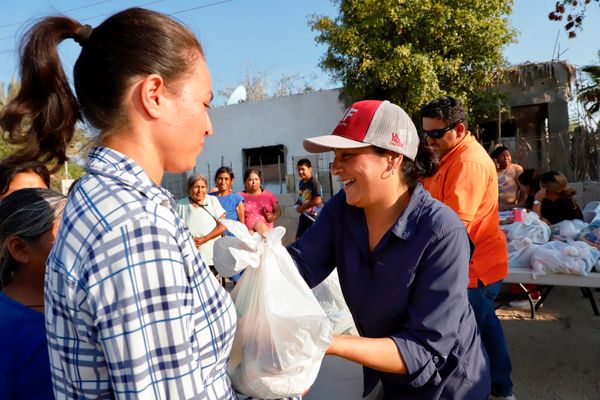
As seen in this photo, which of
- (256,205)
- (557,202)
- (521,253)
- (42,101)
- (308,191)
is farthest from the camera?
(308,191)

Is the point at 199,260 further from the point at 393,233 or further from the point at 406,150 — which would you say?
the point at 406,150

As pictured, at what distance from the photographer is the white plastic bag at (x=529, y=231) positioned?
3.78 metres

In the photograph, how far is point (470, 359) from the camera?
58.6 inches

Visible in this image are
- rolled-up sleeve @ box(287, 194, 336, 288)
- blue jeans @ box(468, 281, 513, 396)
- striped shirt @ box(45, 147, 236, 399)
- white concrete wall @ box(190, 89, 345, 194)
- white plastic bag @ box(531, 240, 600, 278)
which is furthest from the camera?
white concrete wall @ box(190, 89, 345, 194)

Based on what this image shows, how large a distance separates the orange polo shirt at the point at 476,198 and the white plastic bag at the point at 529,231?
1405 millimetres

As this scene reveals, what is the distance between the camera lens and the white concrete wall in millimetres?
13070

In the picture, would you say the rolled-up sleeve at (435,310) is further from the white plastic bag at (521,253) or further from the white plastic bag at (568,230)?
the white plastic bag at (568,230)

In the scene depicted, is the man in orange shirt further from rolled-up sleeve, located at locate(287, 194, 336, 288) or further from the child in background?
the child in background

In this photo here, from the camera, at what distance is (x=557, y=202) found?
15.9ft

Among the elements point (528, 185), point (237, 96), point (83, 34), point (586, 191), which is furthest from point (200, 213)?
point (237, 96)

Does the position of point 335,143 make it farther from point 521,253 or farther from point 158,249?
point 521,253

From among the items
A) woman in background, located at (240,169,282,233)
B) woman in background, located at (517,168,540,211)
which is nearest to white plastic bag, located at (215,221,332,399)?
woman in background, located at (240,169,282,233)

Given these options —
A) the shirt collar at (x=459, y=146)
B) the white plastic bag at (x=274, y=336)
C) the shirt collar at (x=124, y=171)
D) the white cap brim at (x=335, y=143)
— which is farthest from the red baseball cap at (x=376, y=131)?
the shirt collar at (x=459, y=146)

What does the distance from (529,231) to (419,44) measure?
7458 millimetres
